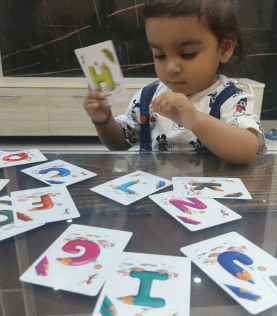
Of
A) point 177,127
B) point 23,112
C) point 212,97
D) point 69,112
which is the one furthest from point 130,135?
point 23,112

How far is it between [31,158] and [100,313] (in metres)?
0.54

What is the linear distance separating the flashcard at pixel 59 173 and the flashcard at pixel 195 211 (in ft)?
0.59

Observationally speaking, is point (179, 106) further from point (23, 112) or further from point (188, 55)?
point (23, 112)

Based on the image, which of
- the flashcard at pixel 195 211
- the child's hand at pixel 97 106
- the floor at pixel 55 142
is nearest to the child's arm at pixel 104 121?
the child's hand at pixel 97 106

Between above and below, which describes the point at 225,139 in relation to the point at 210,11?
below

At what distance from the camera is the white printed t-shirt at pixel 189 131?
788 millimetres

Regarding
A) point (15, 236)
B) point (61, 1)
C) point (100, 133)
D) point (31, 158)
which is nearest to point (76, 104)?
point (61, 1)

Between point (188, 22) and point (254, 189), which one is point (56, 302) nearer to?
point (254, 189)

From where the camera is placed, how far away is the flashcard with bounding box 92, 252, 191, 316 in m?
0.30

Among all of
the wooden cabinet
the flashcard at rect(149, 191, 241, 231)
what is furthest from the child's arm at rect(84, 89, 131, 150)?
the wooden cabinet

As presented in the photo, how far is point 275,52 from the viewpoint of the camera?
2.64m

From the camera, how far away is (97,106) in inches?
32.3

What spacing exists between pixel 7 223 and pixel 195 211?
30 centimetres

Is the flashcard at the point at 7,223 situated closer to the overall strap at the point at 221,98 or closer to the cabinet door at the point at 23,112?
the overall strap at the point at 221,98
